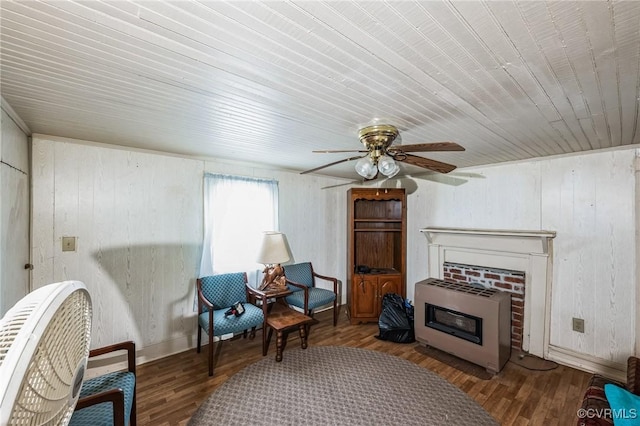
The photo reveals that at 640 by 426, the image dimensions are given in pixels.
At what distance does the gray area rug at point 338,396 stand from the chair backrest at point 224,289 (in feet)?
2.43

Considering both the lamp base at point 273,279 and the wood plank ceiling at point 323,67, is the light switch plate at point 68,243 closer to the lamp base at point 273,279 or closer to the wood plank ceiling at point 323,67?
the wood plank ceiling at point 323,67

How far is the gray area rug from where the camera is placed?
1922 millimetres

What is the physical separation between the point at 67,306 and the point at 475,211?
3733 mm

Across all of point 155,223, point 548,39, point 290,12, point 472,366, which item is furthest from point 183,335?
point 548,39

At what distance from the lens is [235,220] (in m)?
3.25

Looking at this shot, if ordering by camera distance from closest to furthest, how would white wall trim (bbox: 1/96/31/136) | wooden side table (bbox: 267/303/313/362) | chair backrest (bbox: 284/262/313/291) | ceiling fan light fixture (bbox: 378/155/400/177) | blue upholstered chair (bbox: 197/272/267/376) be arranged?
white wall trim (bbox: 1/96/31/136)
ceiling fan light fixture (bbox: 378/155/400/177)
blue upholstered chair (bbox: 197/272/267/376)
wooden side table (bbox: 267/303/313/362)
chair backrest (bbox: 284/262/313/291)

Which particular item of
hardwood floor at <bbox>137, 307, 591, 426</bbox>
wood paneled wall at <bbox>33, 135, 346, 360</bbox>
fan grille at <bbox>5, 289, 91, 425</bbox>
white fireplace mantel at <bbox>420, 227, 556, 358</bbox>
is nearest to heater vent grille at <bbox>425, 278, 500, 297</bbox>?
white fireplace mantel at <bbox>420, 227, 556, 358</bbox>

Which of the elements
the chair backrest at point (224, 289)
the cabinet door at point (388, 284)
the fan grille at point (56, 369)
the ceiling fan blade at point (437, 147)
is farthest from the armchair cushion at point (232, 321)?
the ceiling fan blade at point (437, 147)

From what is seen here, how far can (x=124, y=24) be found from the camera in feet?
3.02

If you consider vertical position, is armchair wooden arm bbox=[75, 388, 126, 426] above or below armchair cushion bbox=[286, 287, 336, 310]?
above

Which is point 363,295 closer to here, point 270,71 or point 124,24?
point 270,71

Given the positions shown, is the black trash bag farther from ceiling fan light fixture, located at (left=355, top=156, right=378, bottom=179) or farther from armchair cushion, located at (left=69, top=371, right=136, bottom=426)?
armchair cushion, located at (left=69, top=371, right=136, bottom=426)

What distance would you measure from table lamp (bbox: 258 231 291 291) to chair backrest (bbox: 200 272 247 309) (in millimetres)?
286

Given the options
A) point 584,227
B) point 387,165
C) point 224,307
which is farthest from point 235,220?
point 584,227
